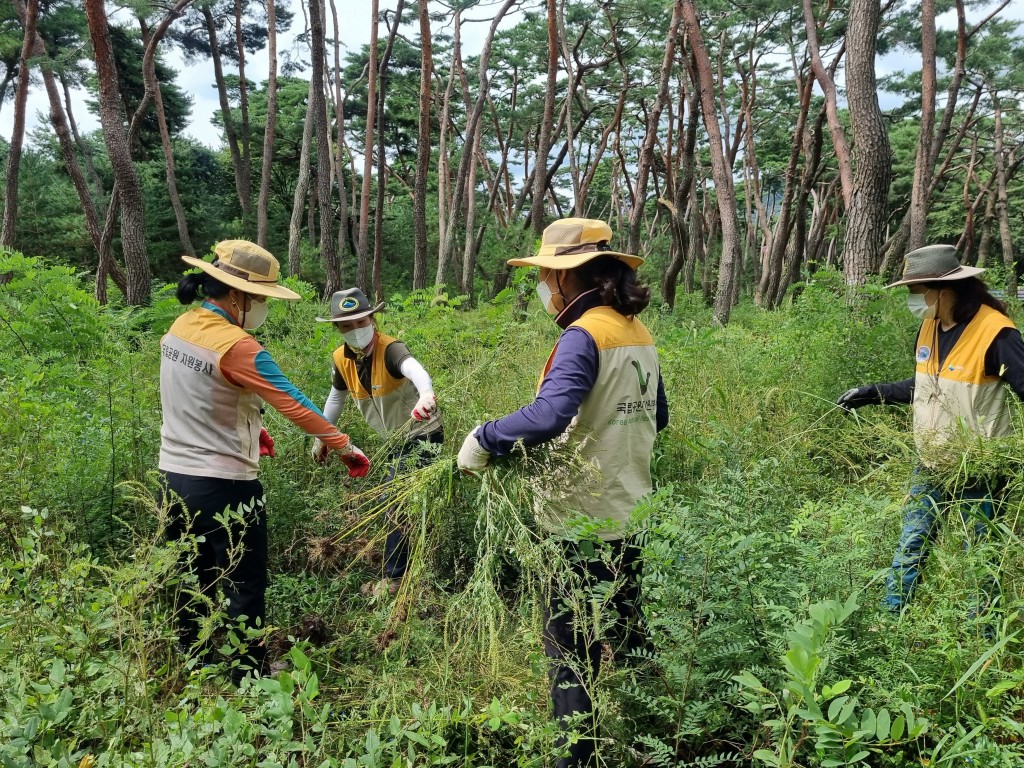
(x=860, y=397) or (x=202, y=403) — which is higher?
(x=202, y=403)

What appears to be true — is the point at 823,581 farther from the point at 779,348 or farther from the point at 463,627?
the point at 779,348

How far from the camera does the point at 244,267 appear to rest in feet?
10.2

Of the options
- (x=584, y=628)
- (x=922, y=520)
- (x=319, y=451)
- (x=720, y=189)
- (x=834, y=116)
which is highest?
(x=834, y=116)

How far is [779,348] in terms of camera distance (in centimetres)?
584

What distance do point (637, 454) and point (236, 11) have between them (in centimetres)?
2219

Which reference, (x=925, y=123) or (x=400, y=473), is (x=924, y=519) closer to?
(x=400, y=473)

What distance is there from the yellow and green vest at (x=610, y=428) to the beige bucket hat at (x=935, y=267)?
5.18 ft

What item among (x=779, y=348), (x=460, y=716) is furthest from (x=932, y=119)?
(x=460, y=716)

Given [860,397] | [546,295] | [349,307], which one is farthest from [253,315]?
[860,397]

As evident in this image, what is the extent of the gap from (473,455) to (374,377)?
6.29ft

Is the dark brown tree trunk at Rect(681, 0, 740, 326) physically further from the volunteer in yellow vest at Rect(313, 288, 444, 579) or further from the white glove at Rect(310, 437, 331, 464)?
the white glove at Rect(310, 437, 331, 464)

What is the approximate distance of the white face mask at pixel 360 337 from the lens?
3.94 meters

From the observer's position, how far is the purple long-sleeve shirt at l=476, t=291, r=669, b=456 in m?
2.14

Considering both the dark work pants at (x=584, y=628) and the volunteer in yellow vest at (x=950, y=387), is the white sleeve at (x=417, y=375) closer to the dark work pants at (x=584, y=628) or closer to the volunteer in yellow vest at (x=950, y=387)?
the dark work pants at (x=584, y=628)
